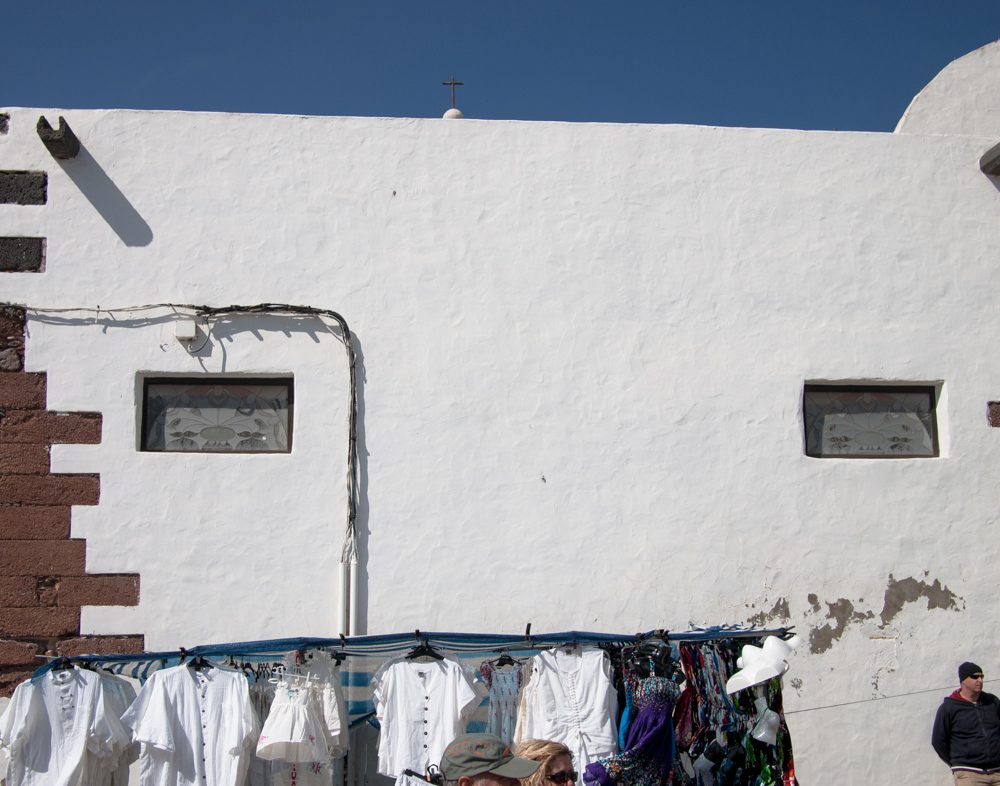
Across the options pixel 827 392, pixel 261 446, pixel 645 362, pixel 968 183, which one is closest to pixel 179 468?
pixel 261 446

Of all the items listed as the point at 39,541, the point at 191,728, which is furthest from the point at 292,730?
the point at 39,541

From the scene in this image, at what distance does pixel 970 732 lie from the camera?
674 cm

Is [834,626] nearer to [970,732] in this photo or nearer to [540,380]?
[970,732]

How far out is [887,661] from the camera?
7.09m

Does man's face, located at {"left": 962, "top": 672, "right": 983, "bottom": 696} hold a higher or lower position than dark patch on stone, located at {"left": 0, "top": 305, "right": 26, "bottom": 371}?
lower

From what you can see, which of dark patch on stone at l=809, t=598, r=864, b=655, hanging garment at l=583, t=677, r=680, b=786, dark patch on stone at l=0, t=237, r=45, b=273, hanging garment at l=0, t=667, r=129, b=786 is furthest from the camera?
dark patch on stone at l=809, t=598, r=864, b=655

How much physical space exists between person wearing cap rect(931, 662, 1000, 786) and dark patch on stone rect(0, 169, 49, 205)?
609 centimetres

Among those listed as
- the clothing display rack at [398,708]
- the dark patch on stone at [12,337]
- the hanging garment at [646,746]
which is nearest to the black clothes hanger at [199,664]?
the clothing display rack at [398,708]

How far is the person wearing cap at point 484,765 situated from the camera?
378cm

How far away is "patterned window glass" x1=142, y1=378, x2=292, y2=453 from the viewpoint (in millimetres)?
6945

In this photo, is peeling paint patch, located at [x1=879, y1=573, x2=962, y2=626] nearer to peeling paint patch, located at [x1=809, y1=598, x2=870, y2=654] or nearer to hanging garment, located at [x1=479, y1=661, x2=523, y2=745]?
peeling paint patch, located at [x1=809, y1=598, x2=870, y2=654]

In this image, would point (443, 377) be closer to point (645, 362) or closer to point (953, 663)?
point (645, 362)

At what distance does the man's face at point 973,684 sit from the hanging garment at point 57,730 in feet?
15.3

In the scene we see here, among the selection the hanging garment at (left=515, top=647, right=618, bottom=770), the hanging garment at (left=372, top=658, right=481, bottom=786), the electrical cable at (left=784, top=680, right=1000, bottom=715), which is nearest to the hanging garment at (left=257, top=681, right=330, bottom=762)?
the hanging garment at (left=372, top=658, right=481, bottom=786)
